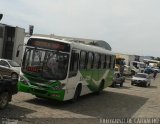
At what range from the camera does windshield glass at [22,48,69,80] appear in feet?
51.7

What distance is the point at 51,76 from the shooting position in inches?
619

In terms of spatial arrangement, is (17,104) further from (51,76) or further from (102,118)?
(102,118)

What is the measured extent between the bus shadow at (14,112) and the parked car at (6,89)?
32 centimetres

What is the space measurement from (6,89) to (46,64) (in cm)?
293

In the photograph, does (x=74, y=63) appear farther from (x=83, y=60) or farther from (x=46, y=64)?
(x=83, y=60)

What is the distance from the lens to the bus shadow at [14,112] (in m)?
12.4

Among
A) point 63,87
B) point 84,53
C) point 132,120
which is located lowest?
point 132,120

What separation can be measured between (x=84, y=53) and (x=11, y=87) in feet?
18.2

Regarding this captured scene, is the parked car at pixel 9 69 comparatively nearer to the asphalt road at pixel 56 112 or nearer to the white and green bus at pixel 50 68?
the asphalt road at pixel 56 112

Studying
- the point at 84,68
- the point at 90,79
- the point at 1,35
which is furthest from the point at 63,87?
the point at 1,35

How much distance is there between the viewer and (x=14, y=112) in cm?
1327

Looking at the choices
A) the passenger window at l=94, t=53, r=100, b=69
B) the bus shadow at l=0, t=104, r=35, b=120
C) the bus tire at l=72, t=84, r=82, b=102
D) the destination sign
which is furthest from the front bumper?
the passenger window at l=94, t=53, r=100, b=69

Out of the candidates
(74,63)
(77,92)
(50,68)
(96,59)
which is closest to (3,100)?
(50,68)

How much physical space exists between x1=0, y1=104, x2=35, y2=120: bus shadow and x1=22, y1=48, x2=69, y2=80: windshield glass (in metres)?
1.97
